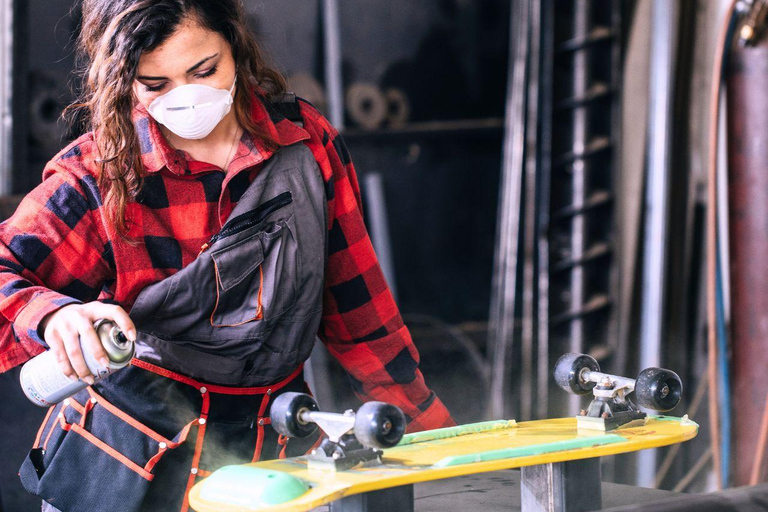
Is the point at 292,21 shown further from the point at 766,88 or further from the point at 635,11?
the point at 766,88

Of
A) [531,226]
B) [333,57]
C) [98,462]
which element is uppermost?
[333,57]

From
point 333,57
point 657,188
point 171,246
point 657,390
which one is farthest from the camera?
point 333,57

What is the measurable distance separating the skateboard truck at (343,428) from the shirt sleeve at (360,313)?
0.43 metres

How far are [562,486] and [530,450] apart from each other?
0.29ft

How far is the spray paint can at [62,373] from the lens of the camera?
119 cm

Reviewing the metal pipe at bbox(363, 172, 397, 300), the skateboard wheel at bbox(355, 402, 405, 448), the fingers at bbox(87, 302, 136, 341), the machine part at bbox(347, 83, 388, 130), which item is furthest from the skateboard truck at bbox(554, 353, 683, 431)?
the machine part at bbox(347, 83, 388, 130)

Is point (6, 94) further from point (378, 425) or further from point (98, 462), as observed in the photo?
point (378, 425)

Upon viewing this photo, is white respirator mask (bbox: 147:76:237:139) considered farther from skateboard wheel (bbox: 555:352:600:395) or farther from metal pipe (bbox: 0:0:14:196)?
metal pipe (bbox: 0:0:14:196)

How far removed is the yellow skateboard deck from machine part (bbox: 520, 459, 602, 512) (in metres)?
0.03

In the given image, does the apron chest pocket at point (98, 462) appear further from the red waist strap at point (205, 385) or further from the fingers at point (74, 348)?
the fingers at point (74, 348)

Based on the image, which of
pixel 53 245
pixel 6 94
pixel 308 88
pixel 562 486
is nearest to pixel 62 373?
pixel 53 245

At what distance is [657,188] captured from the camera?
10.4 feet

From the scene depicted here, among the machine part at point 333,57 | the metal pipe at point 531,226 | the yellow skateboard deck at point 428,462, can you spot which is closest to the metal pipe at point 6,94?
the machine part at point 333,57

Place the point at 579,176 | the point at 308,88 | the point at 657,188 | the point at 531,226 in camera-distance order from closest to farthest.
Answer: the point at 657,188 < the point at 579,176 < the point at 531,226 < the point at 308,88
